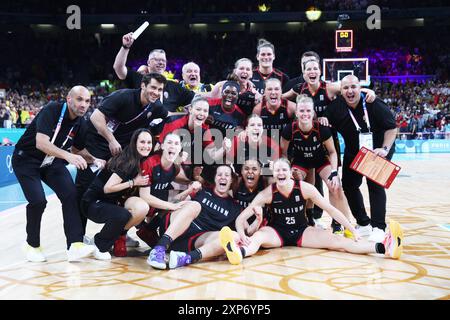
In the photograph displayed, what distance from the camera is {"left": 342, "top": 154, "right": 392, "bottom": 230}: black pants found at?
231 inches

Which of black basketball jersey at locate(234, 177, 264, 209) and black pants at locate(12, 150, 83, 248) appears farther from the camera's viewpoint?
black basketball jersey at locate(234, 177, 264, 209)

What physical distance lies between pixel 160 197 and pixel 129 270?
2.93 ft

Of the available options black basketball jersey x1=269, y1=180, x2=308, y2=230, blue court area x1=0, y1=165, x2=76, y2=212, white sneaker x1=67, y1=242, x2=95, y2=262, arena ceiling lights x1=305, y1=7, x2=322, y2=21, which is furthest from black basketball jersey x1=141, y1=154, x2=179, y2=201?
arena ceiling lights x1=305, y1=7, x2=322, y2=21

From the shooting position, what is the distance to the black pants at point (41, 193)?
5.12 m

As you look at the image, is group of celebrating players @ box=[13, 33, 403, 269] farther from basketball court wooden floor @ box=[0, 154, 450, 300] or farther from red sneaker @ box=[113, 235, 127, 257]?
basketball court wooden floor @ box=[0, 154, 450, 300]

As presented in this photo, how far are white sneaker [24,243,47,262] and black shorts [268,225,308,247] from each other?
91.4 inches

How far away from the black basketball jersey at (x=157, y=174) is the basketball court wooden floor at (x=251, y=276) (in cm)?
68

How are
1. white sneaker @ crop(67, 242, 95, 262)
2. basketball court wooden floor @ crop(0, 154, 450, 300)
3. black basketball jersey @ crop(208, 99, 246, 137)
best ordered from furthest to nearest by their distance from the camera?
black basketball jersey @ crop(208, 99, 246, 137) → white sneaker @ crop(67, 242, 95, 262) → basketball court wooden floor @ crop(0, 154, 450, 300)

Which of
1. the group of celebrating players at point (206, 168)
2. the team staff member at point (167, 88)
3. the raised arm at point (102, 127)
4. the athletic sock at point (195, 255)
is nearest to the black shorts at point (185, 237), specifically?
the group of celebrating players at point (206, 168)

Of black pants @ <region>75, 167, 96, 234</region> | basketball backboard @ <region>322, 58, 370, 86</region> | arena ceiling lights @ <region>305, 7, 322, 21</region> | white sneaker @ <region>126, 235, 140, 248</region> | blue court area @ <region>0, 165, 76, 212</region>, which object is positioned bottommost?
white sneaker @ <region>126, 235, 140, 248</region>

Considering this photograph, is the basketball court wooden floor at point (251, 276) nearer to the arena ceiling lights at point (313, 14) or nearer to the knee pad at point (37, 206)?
the knee pad at point (37, 206)

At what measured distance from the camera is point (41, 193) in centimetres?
515

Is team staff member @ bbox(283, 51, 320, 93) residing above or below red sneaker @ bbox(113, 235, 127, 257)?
above

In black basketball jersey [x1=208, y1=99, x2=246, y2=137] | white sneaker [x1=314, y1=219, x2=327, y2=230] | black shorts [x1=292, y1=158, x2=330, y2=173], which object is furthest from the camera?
white sneaker [x1=314, y1=219, x2=327, y2=230]
